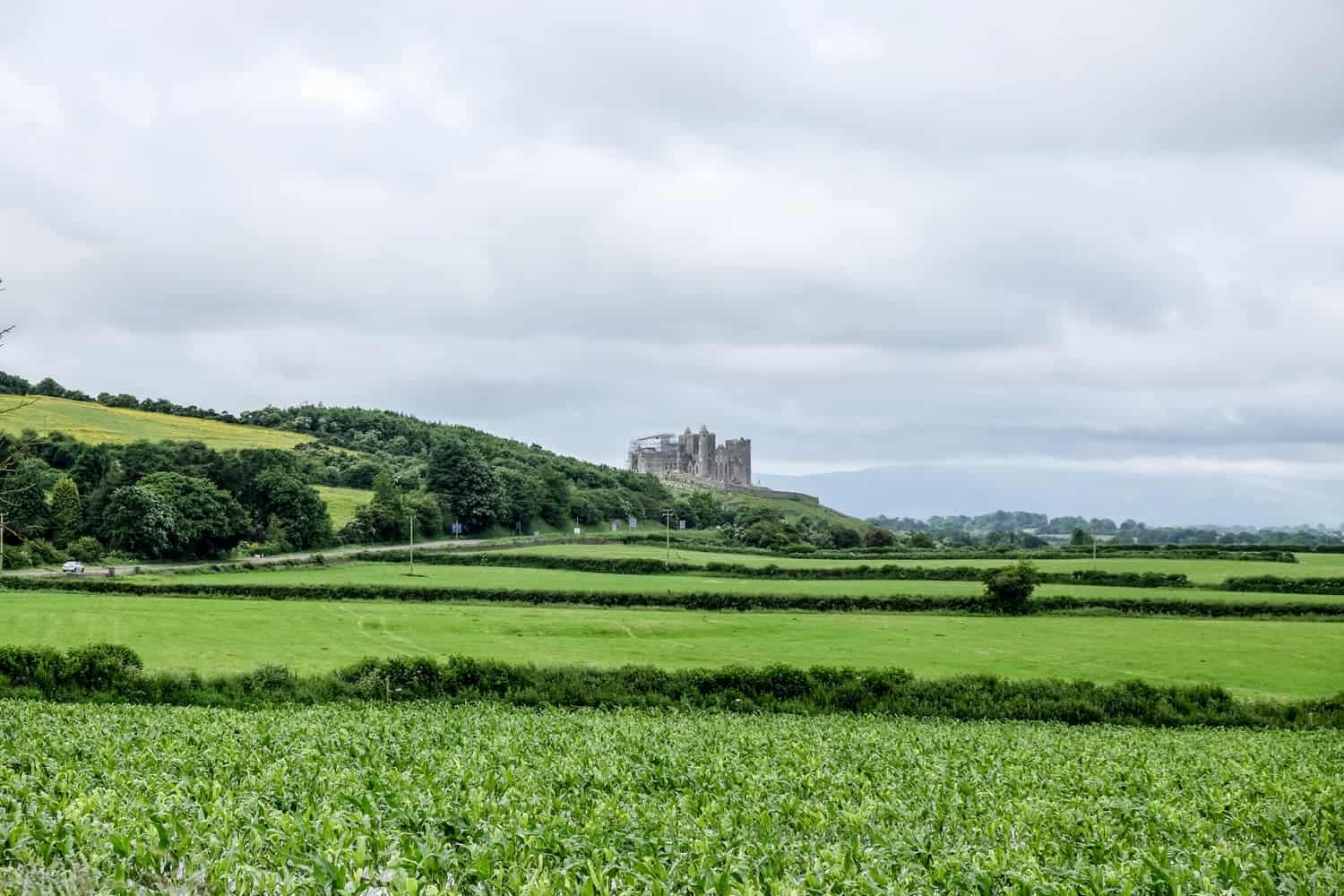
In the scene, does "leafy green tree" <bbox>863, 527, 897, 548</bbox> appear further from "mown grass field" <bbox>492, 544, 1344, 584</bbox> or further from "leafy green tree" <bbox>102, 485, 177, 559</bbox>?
"leafy green tree" <bbox>102, 485, 177, 559</bbox>

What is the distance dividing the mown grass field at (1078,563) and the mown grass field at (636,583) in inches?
321

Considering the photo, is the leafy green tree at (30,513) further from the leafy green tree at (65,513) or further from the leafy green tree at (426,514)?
the leafy green tree at (426,514)

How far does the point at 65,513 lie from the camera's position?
98312mm

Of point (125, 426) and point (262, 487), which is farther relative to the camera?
point (125, 426)

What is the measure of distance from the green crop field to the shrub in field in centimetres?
5634

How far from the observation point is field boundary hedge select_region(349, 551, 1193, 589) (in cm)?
8394

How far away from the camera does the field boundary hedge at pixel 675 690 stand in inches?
1377

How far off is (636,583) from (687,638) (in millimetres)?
24881

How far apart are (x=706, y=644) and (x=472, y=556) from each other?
177ft

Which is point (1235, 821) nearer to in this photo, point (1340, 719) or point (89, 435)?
point (1340, 719)

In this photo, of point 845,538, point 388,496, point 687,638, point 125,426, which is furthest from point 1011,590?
point 125,426

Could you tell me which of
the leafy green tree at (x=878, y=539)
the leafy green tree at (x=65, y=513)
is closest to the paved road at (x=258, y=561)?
the leafy green tree at (x=65, y=513)

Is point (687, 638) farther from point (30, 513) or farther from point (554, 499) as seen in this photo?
point (554, 499)

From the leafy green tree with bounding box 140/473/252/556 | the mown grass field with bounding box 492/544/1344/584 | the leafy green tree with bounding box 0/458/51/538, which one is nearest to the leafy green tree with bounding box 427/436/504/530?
the mown grass field with bounding box 492/544/1344/584
